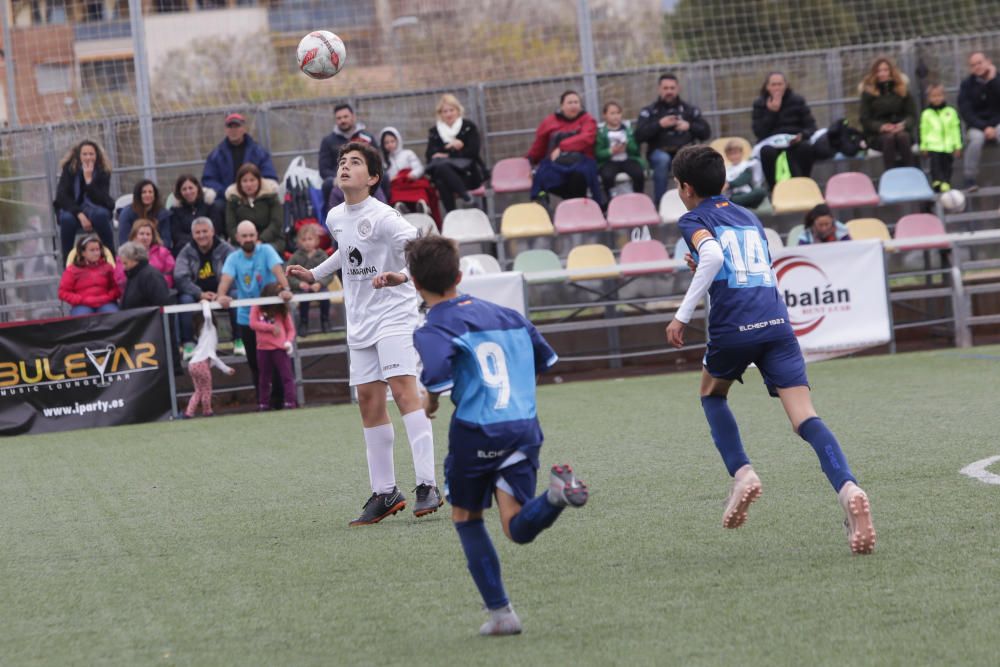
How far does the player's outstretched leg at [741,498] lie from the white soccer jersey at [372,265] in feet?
6.72

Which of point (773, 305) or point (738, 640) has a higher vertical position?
point (773, 305)

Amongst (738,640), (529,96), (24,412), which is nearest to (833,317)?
(529,96)

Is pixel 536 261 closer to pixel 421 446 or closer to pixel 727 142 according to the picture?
pixel 727 142

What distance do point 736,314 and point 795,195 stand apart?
35.9 ft

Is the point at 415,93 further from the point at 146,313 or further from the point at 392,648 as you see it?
the point at 392,648

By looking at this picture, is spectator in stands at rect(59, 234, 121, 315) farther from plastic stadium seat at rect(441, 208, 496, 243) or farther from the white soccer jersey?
the white soccer jersey

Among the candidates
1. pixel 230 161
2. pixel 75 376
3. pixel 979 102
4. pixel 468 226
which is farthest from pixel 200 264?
pixel 979 102

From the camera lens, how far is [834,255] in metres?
13.6

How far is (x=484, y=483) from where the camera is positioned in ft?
14.2

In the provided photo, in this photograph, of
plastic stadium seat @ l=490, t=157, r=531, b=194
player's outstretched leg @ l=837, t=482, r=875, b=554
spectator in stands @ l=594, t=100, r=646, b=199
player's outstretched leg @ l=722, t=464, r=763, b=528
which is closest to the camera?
player's outstretched leg @ l=837, t=482, r=875, b=554

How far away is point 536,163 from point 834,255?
4.25m

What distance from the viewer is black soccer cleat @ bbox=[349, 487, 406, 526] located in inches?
256

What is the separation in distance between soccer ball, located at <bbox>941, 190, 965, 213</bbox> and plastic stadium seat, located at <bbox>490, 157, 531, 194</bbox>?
A: 5.04 meters

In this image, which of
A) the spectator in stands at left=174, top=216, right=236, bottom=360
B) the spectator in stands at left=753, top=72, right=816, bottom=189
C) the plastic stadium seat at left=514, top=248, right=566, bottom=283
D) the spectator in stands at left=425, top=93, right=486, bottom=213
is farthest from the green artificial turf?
the spectator in stands at left=753, top=72, right=816, bottom=189
